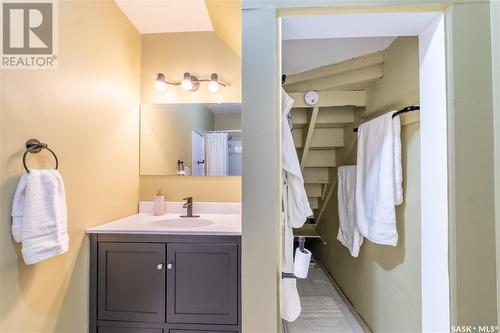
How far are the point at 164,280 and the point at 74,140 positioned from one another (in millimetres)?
1032

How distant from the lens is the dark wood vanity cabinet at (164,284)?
1.37 metres

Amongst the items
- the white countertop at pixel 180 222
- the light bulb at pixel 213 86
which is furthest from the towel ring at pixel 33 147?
the light bulb at pixel 213 86

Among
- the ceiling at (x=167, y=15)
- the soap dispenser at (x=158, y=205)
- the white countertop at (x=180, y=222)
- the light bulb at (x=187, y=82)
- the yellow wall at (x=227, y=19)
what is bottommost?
the white countertop at (x=180, y=222)

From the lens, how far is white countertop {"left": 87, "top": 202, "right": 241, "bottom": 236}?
1406 millimetres

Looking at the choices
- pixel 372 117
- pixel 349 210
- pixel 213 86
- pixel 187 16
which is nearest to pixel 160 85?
pixel 213 86

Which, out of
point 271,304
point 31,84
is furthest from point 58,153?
point 271,304

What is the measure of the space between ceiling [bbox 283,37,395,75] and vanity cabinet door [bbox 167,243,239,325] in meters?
1.38

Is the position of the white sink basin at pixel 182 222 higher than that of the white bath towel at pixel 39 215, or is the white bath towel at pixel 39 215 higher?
the white bath towel at pixel 39 215

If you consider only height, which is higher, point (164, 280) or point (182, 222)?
point (182, 222)

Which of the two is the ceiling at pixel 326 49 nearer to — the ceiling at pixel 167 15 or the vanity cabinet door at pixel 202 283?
the ceiling at pixel 167 15

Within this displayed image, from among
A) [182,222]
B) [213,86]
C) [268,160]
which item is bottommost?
[182,222]

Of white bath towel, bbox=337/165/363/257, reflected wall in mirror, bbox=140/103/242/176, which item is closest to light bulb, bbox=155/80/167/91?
reflected wall in mirror, bbox=140/103/242/176

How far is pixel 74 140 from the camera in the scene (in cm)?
133

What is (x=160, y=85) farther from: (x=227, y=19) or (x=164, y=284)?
(x=164, y=284)
